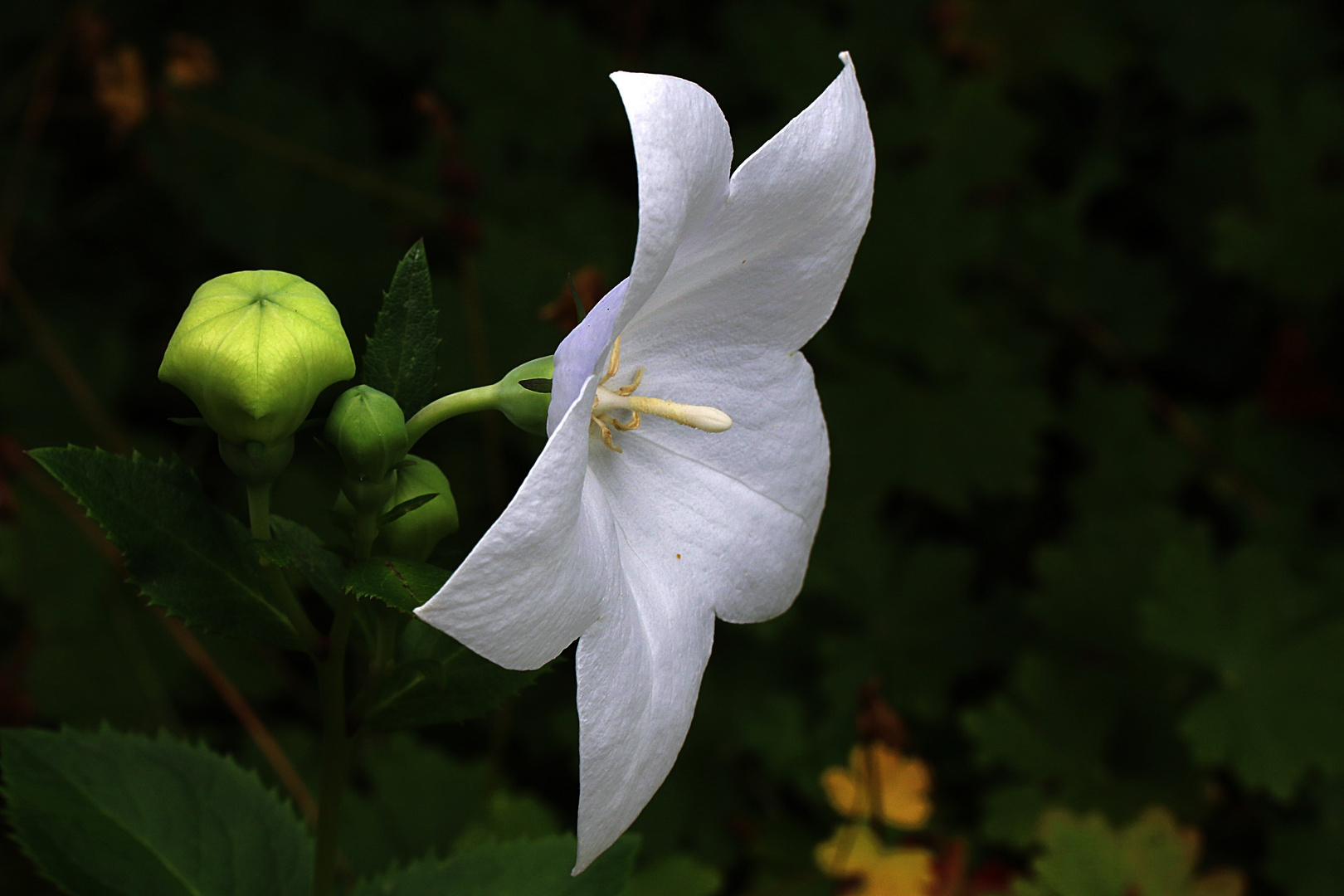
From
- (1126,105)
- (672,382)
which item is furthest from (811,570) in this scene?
(1126,105)

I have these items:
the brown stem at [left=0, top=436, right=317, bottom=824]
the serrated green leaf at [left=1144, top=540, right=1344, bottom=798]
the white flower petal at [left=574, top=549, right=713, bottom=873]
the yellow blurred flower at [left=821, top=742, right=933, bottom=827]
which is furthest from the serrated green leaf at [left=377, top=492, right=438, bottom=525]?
the serrated green leaf at [left=1144, top=540, right=1344, bottom=798]

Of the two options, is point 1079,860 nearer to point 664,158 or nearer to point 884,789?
point 884,789

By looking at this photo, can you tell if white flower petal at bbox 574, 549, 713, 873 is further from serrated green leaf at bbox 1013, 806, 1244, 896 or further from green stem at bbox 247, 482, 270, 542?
serrated green leaf at bbox 1013, 806, 1244, 896

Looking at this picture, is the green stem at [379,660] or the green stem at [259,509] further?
the green stem at [379,660]

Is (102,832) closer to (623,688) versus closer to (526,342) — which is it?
(623,688)

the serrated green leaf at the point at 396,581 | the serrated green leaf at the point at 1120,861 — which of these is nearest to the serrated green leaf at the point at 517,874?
the serrated green leaf at the point at 396,581

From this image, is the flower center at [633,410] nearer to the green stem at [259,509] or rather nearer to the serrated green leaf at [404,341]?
the serrated green leaf at [404,341]

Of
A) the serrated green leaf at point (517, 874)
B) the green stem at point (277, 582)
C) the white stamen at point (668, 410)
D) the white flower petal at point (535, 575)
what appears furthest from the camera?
the serrated green leaf at point (517, 874)
